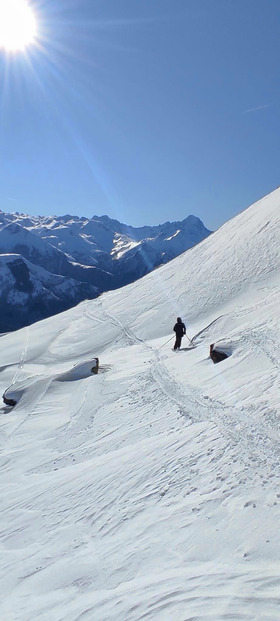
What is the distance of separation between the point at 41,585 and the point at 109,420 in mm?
8481

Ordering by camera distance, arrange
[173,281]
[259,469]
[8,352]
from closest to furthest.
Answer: [259,469], [8,352], [173,281]

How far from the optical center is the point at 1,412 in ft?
71.3

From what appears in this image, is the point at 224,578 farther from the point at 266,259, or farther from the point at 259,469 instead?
the point at 266,259

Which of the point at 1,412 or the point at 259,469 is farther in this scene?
the point at 1,412

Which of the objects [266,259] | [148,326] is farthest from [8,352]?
[266,259]

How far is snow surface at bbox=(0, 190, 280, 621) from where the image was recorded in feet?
19.7

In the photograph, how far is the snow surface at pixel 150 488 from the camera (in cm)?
602

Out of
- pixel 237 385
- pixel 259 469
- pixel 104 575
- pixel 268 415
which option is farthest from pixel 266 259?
pixel 104 575

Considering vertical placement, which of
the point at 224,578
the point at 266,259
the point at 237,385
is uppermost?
the point at 266,259

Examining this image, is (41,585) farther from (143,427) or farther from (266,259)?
(266,259)

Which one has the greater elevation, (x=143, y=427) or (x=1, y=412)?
(x=1, y=412)

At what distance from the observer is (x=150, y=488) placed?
9125 mm

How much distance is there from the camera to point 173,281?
4750cm

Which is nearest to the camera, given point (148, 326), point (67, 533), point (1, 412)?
point (67, 533)
